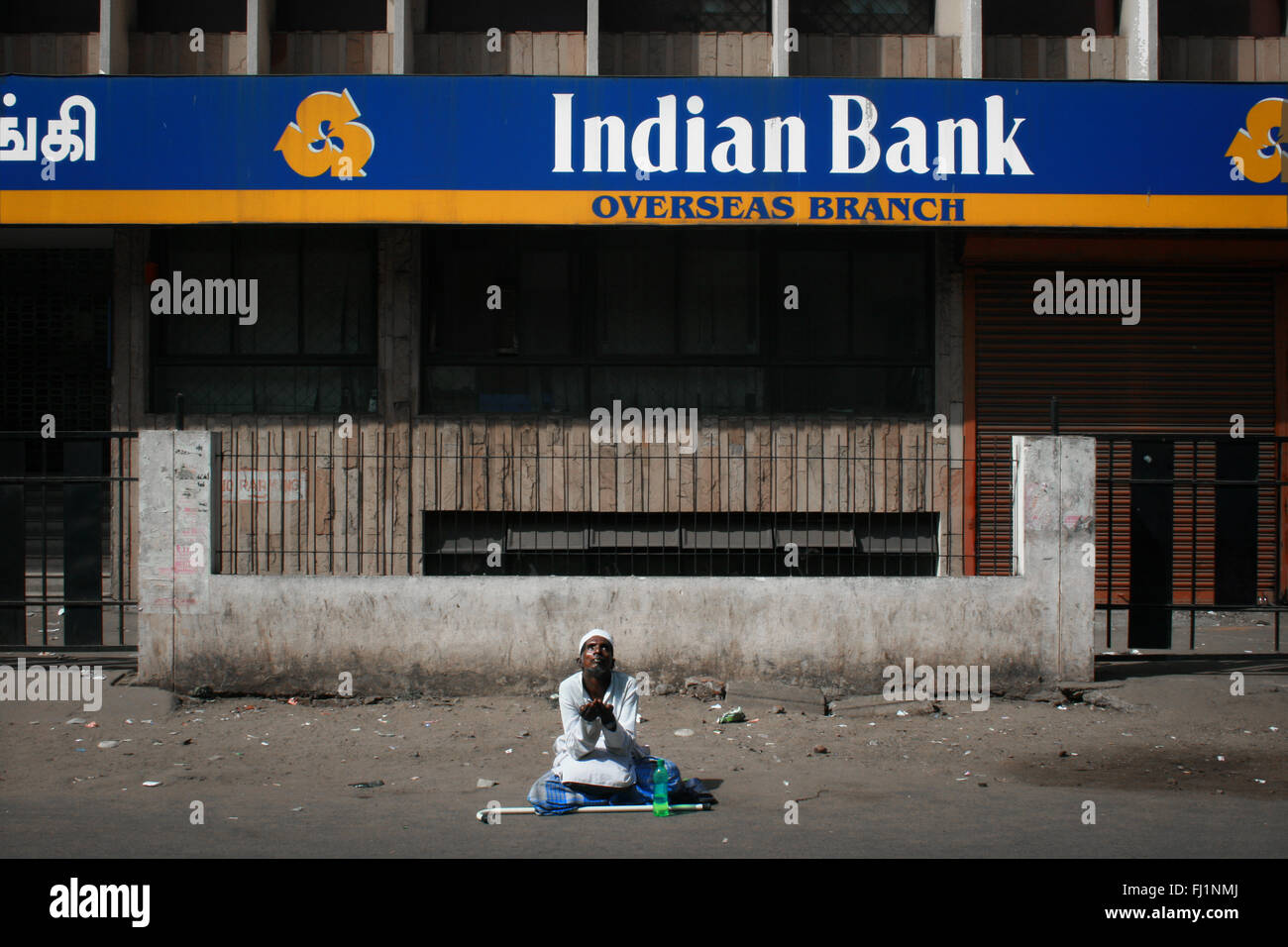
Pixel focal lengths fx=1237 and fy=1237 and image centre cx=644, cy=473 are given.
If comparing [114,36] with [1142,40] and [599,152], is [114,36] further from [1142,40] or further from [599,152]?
[1142,40]

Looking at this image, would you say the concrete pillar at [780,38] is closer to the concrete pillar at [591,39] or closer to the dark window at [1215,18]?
the concrete pillar at [591,39]

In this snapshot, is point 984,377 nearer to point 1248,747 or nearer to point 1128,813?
point 1248,747

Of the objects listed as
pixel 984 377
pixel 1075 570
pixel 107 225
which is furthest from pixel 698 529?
pixel 107 225

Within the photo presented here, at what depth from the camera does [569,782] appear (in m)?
6.41

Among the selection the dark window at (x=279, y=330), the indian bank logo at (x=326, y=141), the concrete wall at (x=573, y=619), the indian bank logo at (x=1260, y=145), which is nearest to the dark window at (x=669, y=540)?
the dark window at (x=279, y=330)

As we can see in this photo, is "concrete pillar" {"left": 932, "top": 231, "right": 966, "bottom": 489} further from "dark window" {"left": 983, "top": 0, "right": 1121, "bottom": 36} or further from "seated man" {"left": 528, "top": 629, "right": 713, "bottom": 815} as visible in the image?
"seated man" {"left": 528, "top": 629, "right": 713, "bottom": 815}

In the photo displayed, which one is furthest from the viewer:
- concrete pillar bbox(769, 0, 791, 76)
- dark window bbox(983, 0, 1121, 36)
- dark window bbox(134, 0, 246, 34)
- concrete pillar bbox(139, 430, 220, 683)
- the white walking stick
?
dark window bbox(983, 0, 1121, 36)

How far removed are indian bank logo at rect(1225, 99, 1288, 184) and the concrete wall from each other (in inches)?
163

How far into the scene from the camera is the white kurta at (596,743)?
640 cm

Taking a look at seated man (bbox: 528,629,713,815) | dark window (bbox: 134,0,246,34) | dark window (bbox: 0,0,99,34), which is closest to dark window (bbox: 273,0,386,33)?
dark window (bbox: 134,0,246,34)

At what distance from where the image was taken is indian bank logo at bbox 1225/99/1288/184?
1149cm

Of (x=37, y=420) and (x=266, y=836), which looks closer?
(x=266, y=836)

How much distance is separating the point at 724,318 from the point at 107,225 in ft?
20.1

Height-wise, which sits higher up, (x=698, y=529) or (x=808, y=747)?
(x=698, y=529)
